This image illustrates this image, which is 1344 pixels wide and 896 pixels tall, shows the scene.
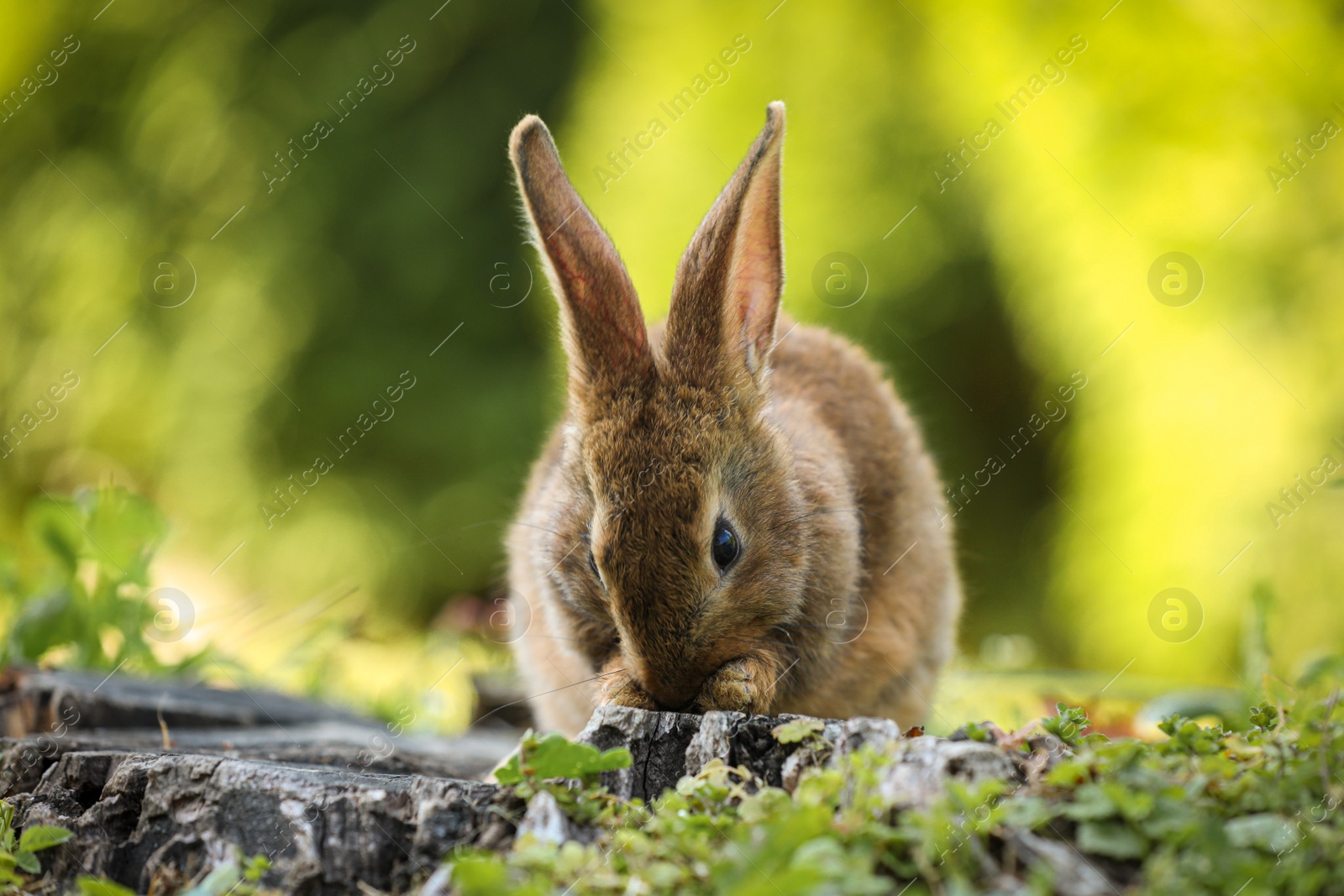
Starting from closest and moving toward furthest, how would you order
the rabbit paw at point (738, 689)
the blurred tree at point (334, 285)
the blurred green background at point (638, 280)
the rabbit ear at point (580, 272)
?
the rabbit paw at point (738, 689) → the rabbit ear at point (580, 272) → the blurred green background at point (638, 280) → the blurred tree at point (334, 285)

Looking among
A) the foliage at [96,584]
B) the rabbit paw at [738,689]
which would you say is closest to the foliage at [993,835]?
the rabbit paw at [738,689]

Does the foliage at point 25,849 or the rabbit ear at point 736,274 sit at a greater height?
the rabbit ear at point 736,274

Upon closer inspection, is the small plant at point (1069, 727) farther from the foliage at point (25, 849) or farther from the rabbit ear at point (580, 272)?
the foliage at point (25, 849)

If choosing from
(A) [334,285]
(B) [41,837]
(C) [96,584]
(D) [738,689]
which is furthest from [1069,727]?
(A) [334,285]

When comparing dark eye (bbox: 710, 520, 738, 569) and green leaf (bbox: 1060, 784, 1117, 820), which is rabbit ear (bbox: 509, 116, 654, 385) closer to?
dark eye (bbox: 710, 520, 738, 569)

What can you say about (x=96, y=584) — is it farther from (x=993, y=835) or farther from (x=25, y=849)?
(x=993, y=835)
